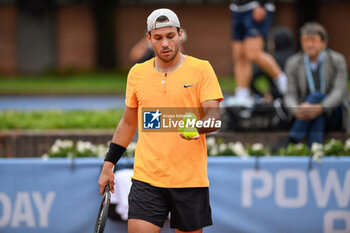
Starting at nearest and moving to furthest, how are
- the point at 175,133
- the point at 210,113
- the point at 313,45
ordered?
the point at 210,113 < the point at 175,133 < the point at 313,45

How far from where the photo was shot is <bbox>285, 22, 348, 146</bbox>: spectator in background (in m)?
6.77

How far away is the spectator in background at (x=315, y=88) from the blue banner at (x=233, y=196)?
1.47 m

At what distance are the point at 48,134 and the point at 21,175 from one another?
198 cm

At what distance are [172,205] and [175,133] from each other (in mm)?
457

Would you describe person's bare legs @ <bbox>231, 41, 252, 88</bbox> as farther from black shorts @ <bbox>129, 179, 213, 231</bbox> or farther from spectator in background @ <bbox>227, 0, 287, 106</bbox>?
black shorts @ <bbox>129, 179, 213, 231</bbox>

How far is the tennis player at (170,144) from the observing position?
3.49 metres

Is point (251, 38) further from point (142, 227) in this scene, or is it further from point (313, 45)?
point (142, 227)

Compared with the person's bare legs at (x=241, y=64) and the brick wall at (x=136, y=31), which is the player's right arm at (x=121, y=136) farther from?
the brick wall at (x=136, y=31)

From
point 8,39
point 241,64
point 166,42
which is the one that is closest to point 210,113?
point 166,42

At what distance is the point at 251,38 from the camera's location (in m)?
8.24

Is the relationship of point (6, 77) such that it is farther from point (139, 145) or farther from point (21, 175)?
point (139, 145)

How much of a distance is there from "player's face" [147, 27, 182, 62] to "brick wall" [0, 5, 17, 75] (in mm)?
20881

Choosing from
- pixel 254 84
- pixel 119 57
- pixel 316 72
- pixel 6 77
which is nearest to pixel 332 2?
pixel 119 57

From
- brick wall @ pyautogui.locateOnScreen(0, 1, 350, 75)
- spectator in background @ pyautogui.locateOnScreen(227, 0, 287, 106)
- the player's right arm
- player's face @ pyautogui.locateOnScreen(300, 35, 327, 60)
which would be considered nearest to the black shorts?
the player's right arm
